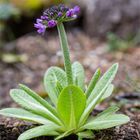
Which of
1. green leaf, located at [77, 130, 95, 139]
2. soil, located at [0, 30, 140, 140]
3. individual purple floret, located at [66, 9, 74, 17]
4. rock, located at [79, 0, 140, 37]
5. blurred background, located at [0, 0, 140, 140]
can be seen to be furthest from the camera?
rock, located at [79, 0, 140, 37]

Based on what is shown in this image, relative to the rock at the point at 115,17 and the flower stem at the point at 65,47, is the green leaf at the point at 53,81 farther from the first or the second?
the rock at the point at 115,17

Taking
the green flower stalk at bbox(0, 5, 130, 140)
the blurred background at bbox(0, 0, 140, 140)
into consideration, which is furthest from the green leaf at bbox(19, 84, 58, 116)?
the blurred background at bbox(0, 0, 140, 140)

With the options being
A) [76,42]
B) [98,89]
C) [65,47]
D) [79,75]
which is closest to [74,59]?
[76,42]

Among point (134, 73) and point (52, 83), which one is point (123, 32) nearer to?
point (134, 73)

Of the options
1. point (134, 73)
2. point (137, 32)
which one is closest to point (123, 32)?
point (137, 32)

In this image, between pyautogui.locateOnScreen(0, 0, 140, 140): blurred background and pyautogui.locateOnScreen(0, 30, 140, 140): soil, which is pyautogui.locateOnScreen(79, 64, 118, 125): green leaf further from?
pyautogui.locateOnScreen(0, 0, 140, 140): blurred background

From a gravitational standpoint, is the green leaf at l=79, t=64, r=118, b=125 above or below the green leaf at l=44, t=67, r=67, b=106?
below

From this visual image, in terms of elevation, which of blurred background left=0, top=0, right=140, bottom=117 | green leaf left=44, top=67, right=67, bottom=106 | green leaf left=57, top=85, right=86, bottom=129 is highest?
blurred background left=0, top=0, right=140, bottom=117
